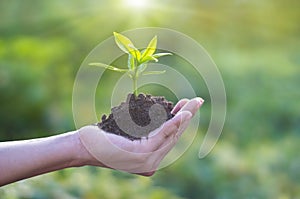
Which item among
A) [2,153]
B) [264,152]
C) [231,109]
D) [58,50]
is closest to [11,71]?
[58,50]

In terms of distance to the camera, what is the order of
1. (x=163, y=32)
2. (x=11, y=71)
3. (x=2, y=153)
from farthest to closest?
(x=163, y=32), (x=11, y=71), (x=2, y=153)

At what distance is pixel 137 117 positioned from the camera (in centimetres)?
151

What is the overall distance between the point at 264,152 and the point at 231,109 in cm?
68

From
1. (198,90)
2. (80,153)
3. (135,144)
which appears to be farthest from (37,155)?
(198,90)

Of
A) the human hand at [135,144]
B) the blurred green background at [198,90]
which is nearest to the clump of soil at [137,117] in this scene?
the human hand at [135,144]

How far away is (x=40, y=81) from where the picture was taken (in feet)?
13.9

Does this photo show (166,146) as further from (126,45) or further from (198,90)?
(198,90)

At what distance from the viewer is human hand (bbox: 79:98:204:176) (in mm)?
1432

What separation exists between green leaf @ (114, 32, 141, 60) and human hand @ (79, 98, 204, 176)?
0.59ft

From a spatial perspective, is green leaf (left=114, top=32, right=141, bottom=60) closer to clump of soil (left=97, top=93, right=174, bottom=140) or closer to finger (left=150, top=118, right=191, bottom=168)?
clump of soil (left=97, top=93, right=174, bottom=140)

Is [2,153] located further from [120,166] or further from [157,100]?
[157,100]

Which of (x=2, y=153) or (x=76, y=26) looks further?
(x=76, y=26)

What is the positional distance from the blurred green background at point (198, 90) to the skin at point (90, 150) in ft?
2.05

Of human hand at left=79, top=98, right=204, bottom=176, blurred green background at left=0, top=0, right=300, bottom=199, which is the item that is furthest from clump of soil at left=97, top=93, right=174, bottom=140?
blurred green background at left=0, top=0, right=300, bottom=199
